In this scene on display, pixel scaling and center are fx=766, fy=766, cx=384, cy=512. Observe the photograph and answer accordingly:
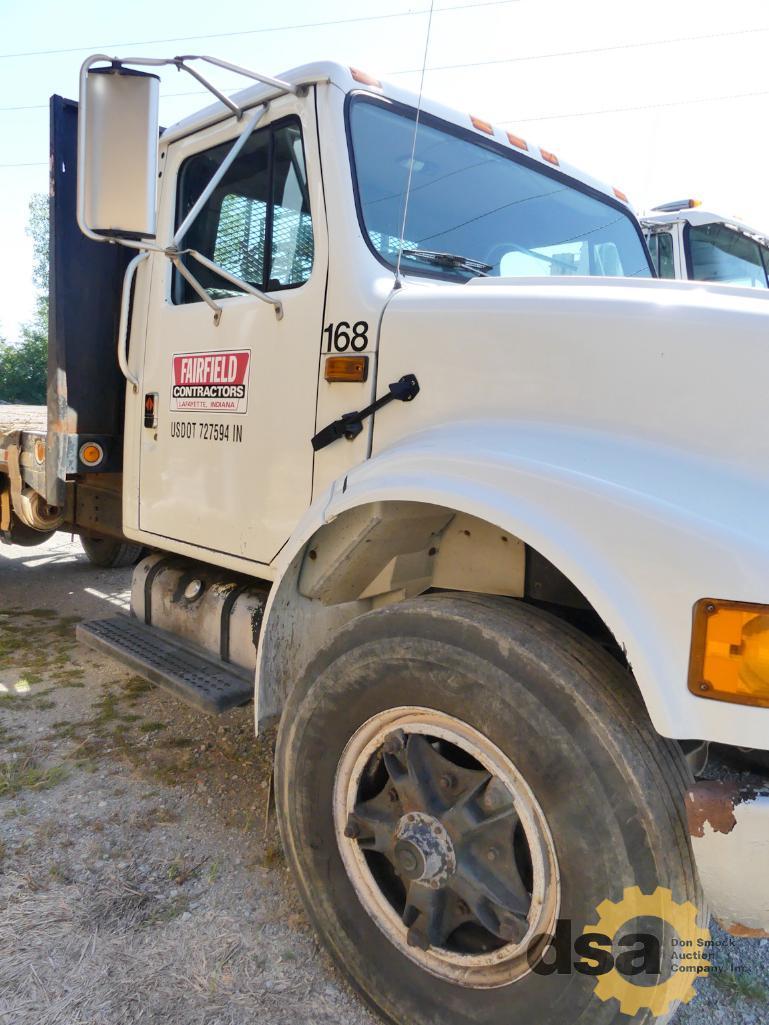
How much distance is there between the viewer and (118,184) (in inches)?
85.0

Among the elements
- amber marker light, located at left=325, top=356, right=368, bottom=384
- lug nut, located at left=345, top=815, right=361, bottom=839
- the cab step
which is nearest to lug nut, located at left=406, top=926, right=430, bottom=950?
lug nut, located at left=345, top=815, right=361, bottom=839

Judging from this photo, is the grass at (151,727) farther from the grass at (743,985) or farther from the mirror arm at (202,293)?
the grass at (743,985)

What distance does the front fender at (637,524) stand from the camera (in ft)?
4.45

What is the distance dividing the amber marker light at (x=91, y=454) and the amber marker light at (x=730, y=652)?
3032 millimetres

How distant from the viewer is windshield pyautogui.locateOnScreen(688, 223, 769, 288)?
530cm

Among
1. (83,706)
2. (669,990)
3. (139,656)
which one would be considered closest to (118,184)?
(139,656)

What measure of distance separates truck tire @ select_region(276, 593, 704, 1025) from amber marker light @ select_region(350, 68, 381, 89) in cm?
173

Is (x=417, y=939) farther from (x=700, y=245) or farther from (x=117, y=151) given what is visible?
(x=700, y=245)

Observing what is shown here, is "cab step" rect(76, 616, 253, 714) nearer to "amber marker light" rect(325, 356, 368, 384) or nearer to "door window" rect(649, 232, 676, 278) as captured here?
"amber marker light" rect(325, 356, 368, 384)

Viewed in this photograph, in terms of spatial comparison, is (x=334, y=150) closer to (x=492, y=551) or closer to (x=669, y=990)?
(x=492, y=551)

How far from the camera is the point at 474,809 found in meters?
1.73

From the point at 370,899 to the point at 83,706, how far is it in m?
2.42

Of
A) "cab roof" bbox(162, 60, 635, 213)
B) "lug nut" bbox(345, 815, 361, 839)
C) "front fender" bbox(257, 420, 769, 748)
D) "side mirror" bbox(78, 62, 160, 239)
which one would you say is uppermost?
"cab roof" bbox(162, 60, 635, 213)

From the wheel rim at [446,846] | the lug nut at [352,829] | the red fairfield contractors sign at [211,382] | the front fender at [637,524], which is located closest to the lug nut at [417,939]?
the wheel rim at [446,846]
